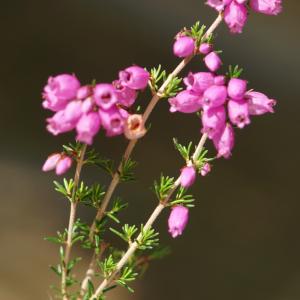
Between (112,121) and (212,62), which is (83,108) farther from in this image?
(212,62)

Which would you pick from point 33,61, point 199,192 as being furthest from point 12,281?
point 33,61

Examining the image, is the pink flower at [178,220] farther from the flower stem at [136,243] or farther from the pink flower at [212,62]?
the pink flower at [212,62]

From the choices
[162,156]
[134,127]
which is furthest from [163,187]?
[162,156]

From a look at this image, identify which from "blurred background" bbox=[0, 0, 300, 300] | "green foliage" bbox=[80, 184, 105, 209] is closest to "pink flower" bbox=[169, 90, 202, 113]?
"green foliage" bbox=[80, 184, 105, 209]

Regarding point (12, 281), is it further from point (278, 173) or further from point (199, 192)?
point (278, 173)

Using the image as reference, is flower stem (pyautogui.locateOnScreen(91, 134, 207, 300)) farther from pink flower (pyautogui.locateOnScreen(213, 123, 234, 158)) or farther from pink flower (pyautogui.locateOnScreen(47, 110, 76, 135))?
pink flower (pyautogui.locateOnScreen(47, 110, 76, 135))

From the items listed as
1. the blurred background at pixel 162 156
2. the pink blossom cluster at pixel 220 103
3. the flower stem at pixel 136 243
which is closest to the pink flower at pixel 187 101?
the pink blossom cluster at pixel 220 103

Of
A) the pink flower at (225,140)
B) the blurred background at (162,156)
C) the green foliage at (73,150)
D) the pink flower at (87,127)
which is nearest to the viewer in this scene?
the pink flower at (87,127)
